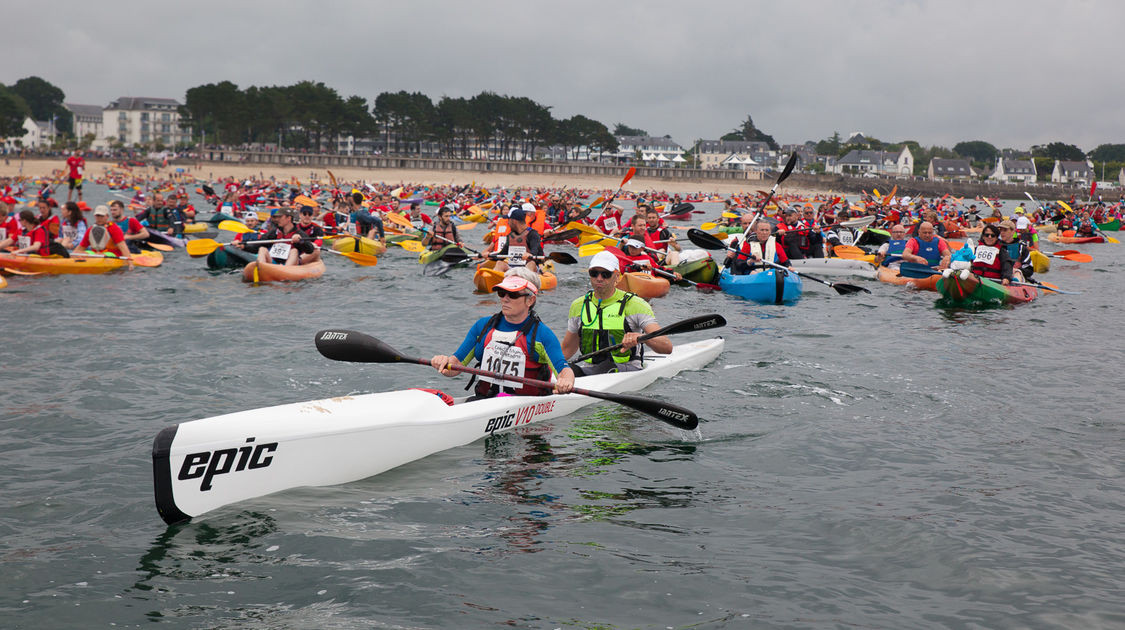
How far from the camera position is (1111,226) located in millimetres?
43969

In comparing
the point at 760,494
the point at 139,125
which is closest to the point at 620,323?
the point at 760,494

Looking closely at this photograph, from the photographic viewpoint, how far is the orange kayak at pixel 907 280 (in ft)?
57.8

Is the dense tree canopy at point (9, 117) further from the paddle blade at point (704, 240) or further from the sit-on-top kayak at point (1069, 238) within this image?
the paddle blade at point (704, 240)

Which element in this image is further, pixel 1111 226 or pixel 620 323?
pixel 1111 226

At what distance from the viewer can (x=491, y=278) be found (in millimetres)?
15789

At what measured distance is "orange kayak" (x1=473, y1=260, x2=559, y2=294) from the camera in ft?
51.9

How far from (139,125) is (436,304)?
17589cm

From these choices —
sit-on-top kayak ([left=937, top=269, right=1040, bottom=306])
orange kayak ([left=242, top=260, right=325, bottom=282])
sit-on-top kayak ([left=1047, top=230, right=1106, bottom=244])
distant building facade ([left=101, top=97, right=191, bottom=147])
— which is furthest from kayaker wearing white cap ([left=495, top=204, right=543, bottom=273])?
distant building facade ([left=101, top=97, right=191, bottom=147])

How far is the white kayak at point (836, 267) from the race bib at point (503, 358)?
44.6 ft

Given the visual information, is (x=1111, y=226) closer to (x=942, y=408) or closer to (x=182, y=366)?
(x=942, y=408)

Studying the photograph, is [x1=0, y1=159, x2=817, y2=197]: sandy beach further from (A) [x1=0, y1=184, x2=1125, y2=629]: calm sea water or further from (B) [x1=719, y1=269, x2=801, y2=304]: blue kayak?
(A) [x1=0, y1=184, x2=1125, y2=629]: calm sea water

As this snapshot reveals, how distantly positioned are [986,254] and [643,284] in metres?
6.70

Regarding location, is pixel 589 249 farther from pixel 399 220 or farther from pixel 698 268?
pixel 399 220

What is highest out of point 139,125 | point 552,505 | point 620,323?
point 139,125
